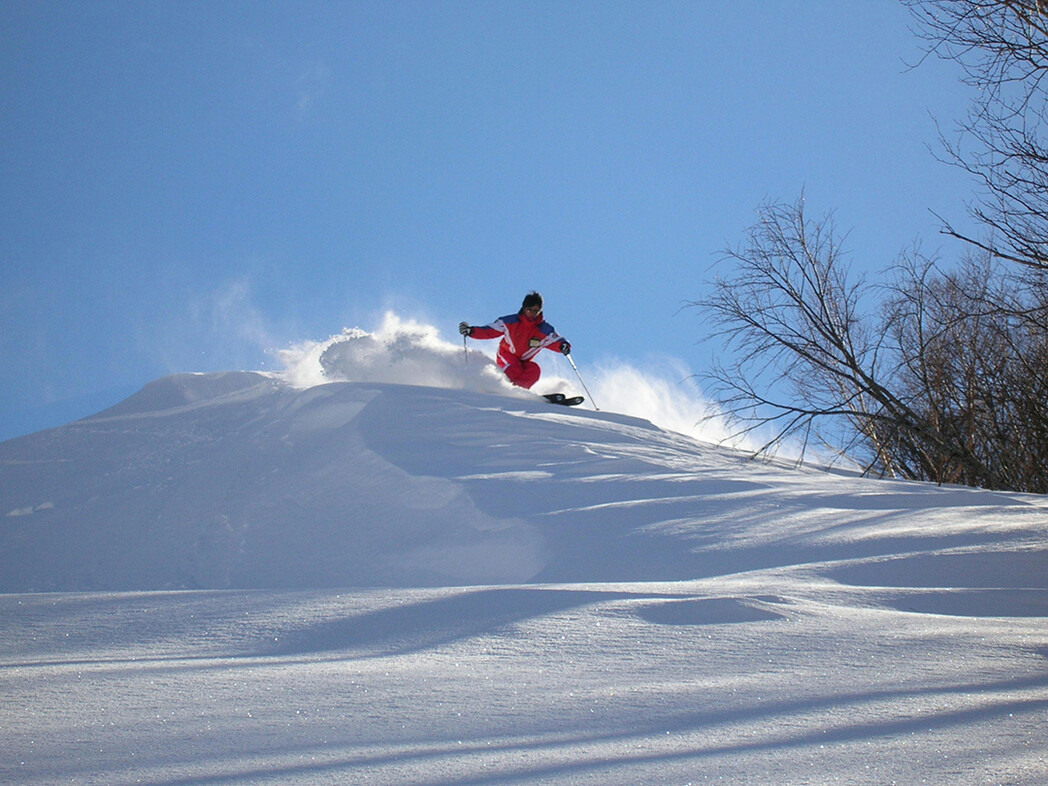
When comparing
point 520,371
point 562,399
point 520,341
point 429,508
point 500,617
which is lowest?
point 500,617

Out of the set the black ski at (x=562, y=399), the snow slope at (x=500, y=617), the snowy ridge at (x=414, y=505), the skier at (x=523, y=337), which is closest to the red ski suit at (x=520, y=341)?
the skier at (x=523, y=337)

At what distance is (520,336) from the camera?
36.4 feet

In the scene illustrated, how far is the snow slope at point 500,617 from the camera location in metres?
1.72

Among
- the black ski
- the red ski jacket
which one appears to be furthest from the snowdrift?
the red ski jacket

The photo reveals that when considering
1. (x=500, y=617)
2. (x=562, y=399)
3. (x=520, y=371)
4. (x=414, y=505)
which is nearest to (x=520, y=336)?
(x=520, y=371)

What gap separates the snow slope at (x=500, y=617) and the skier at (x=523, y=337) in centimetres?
365

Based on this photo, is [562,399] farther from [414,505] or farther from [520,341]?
[414,505]

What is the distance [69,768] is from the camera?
1.64 meters

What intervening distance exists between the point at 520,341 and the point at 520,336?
0.07 m

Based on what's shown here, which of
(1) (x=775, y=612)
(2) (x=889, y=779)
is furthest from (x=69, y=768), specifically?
(1) (x=775, y=612)

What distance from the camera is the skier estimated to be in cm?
1098

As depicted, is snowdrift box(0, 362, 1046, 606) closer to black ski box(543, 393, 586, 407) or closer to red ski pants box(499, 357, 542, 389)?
black ski box(543, 393, 586, 407)

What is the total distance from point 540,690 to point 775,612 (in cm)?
116

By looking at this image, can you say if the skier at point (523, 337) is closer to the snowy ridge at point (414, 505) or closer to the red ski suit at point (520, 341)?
the red ski suit at point (520, 341)
